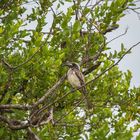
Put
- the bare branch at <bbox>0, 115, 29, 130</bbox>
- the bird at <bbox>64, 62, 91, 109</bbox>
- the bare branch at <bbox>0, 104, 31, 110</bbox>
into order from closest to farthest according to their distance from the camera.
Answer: the bare branch at <bbox>0, 104, 31, 110</bbox> → the bare branch at <bbox>0, 115, 29, 130</bbox> → the bird at <bbox>64, 62, 91, 109</bbox>

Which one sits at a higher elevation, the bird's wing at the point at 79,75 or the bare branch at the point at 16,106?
the bird's wing at the point at 79,75

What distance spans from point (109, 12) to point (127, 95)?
2242 millimetres

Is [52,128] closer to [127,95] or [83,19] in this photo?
[83,19]

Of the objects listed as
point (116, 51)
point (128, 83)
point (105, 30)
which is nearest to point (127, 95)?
point (128, 83)

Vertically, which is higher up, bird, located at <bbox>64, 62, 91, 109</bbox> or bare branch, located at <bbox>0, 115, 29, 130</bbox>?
bird, located at <bbox>64, 62, 91, 109</bbox>

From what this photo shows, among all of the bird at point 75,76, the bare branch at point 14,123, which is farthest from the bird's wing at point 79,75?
the bare branch at point 14,123

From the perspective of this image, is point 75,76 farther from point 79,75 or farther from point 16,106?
point 16,106

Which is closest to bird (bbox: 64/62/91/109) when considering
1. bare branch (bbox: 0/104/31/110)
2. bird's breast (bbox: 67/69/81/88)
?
bird's breast (bbox: 67/69/81/88)

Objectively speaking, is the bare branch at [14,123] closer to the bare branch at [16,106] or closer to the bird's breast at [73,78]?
the bare branch at [16,106]

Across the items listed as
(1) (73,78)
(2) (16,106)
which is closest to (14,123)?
(2) (16,106)

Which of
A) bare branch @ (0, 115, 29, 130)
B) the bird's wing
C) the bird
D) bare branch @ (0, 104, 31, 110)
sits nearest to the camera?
bare branch @ (0, 104, 31, 110)

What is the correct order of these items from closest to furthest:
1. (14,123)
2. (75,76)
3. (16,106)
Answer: (16,106), (14,123), (75,76)

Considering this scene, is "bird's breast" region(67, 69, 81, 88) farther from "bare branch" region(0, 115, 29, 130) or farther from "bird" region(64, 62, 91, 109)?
"bare branch" region(0, 115, 29, 130)

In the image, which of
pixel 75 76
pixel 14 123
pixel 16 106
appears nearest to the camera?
pixel 16 106
